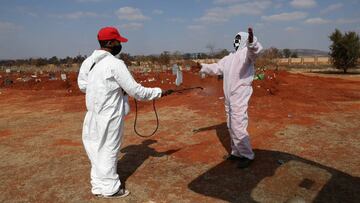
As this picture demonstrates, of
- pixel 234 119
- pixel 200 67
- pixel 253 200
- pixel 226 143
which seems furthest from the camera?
pixel 226 143

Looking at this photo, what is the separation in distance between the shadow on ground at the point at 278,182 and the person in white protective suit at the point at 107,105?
110cm

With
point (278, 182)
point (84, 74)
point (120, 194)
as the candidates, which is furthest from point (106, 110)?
point (278, 182)

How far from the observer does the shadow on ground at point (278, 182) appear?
12.3ft

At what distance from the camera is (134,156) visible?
5422 mm

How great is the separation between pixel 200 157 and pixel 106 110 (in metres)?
2.05

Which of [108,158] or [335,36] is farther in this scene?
[335,36]

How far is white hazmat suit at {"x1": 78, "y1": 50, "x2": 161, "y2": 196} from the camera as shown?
371cm

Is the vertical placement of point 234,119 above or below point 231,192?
above

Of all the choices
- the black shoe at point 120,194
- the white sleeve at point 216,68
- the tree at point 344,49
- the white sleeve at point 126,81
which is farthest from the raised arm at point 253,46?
the tree at point 344,49

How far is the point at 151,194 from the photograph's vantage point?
395cm

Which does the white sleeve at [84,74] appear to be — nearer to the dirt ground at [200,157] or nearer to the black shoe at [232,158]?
the dirt ground at [200,157]

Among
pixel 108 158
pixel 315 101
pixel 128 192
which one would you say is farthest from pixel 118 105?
pixel 315 101

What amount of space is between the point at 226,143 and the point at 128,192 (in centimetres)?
248

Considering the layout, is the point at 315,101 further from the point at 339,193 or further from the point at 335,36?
the point at 335,36
